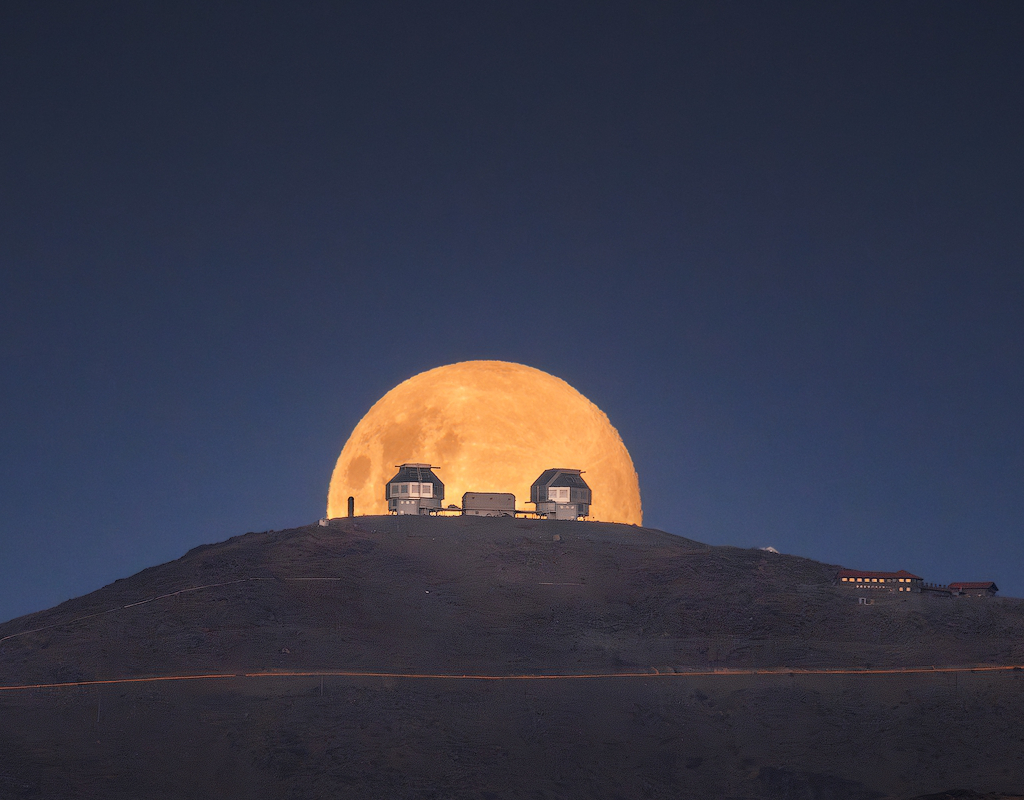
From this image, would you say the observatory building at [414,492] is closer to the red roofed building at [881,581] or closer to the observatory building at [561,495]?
the observatory building at [561,495]

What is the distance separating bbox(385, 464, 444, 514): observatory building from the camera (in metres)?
68.2

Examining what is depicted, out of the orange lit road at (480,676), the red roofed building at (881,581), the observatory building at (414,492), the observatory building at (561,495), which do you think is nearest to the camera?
the orange lit road at (480,676)

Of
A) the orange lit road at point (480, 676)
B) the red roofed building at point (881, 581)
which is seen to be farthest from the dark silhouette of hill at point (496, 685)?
the red roofed building at point (881, 581)

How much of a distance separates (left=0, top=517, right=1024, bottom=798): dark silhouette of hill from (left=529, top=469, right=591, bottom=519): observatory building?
11329 millimetres

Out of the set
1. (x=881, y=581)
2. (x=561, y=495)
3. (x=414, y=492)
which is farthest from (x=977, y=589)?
(x=414, y=492)

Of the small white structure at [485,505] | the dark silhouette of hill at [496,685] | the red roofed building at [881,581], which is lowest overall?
the dark silhouette of hill at [496,685]

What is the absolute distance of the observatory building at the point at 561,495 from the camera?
69.2 m

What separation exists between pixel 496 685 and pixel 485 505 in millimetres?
27883

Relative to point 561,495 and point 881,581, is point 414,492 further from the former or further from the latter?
point 881,581

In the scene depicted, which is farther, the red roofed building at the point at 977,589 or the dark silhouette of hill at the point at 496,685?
the red roofed building at the point at 977,589

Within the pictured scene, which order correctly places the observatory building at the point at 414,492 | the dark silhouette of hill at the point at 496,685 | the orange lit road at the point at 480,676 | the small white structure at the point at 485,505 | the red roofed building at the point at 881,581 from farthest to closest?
the small white structure at the point at 485,505, the observatory building at the point at 414,492, the red roofed building at the point at 881,581, the orange lit road at the point at 480,676, the dark silhouette of hill at the point at 496,685

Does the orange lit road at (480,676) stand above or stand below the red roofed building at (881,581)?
below

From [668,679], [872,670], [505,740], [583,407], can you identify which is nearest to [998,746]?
[872,670]

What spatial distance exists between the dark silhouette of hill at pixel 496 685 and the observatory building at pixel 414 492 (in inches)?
417
